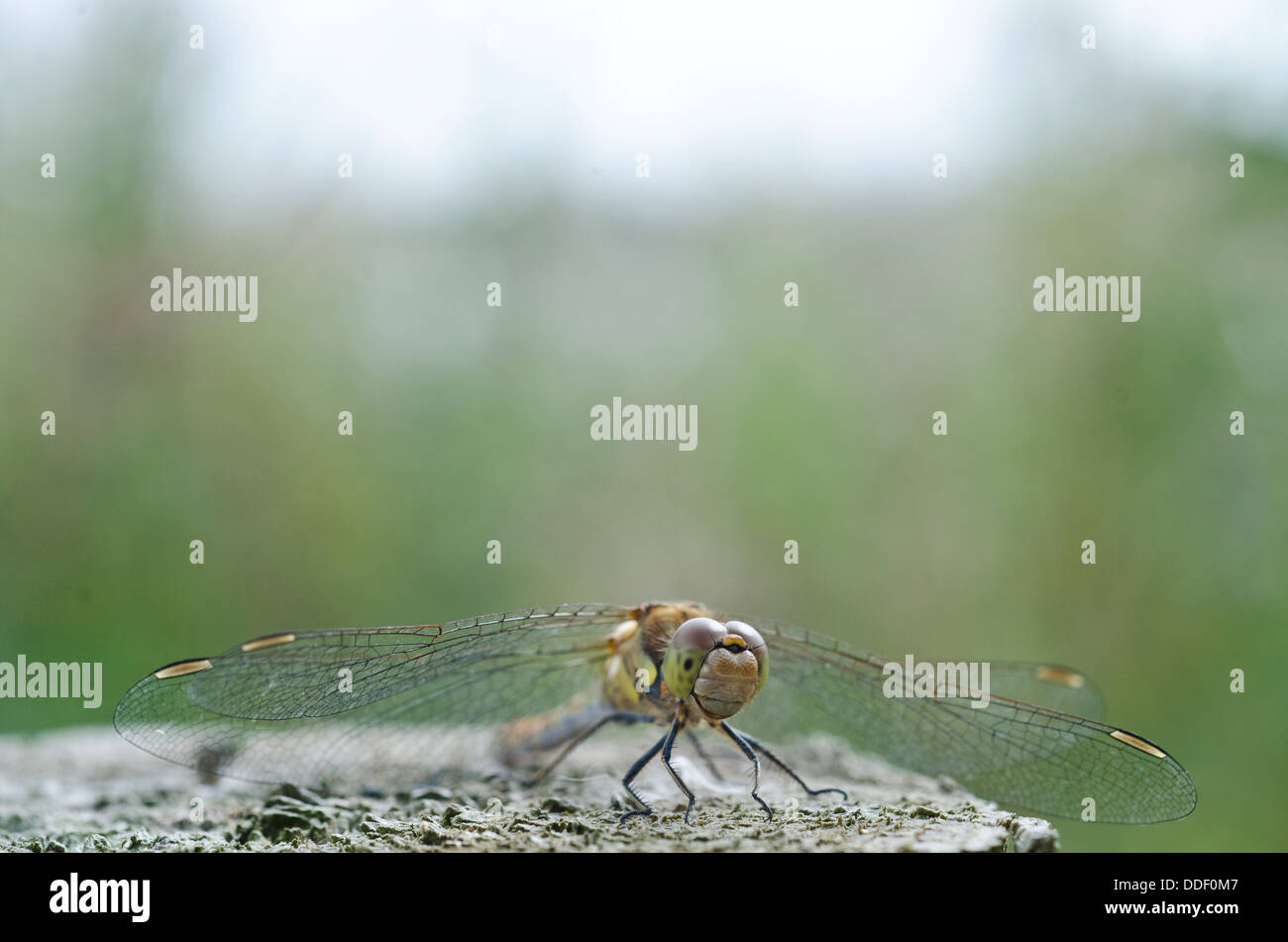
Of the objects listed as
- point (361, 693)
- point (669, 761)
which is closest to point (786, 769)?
point (669, 761)

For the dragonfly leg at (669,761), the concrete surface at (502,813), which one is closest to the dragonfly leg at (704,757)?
the concrete surface at (502,813)

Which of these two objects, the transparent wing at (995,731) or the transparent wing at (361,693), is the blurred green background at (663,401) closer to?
the transparent wing at (995,731)

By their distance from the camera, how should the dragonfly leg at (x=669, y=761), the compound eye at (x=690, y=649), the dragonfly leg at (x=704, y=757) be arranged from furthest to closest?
the dragonfly leg at (x=704, y=757) < the compound eye at (x=690, y=649) < the dragonfly leg at (x=669, y=761)

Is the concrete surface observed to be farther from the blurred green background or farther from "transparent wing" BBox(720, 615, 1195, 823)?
the blurred green background

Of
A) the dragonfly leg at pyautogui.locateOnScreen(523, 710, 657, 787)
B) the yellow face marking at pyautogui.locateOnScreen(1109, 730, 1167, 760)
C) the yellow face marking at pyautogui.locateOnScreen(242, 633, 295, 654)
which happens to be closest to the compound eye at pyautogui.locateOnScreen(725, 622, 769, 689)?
the dragonfly leg at pyautogui.locateOnScreen(523, 710, 657, 787)

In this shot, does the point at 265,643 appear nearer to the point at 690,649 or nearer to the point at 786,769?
the point at 690,649
